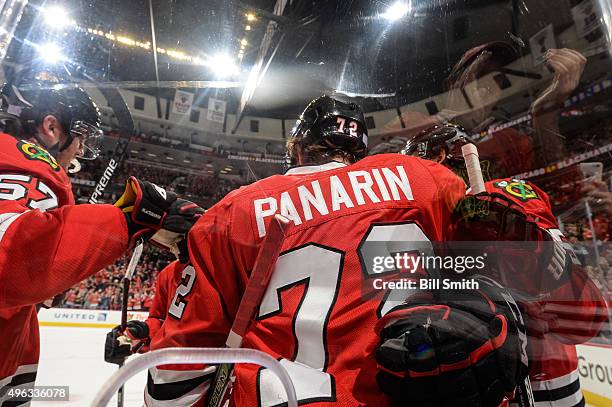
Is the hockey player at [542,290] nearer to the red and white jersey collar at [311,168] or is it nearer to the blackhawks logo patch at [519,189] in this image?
the blackhawks logo patch at [519,189]

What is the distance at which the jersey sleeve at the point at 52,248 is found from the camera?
469 mm

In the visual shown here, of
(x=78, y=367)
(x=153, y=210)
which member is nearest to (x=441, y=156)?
(x=153, y=210)

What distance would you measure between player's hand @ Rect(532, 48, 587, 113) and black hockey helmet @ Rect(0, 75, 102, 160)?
2.29ft

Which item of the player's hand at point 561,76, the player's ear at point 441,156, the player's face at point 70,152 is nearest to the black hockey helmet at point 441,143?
the player's ear at point 441,156

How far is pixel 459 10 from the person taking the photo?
629 mm

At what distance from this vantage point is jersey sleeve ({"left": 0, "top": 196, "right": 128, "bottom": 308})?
1.54 ft

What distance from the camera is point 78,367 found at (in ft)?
2.56

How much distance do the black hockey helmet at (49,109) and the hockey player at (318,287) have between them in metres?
0.25

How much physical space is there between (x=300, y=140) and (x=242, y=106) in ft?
0.38

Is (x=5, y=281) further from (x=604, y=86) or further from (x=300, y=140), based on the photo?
(x=604, y=86)

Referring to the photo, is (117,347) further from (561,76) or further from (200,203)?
(561,76)

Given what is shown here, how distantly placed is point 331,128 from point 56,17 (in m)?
0.53

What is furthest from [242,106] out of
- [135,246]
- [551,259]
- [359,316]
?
[551,259]

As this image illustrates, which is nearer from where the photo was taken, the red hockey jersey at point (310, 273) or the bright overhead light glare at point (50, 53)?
the red hockey jersey at point (310, 273)
